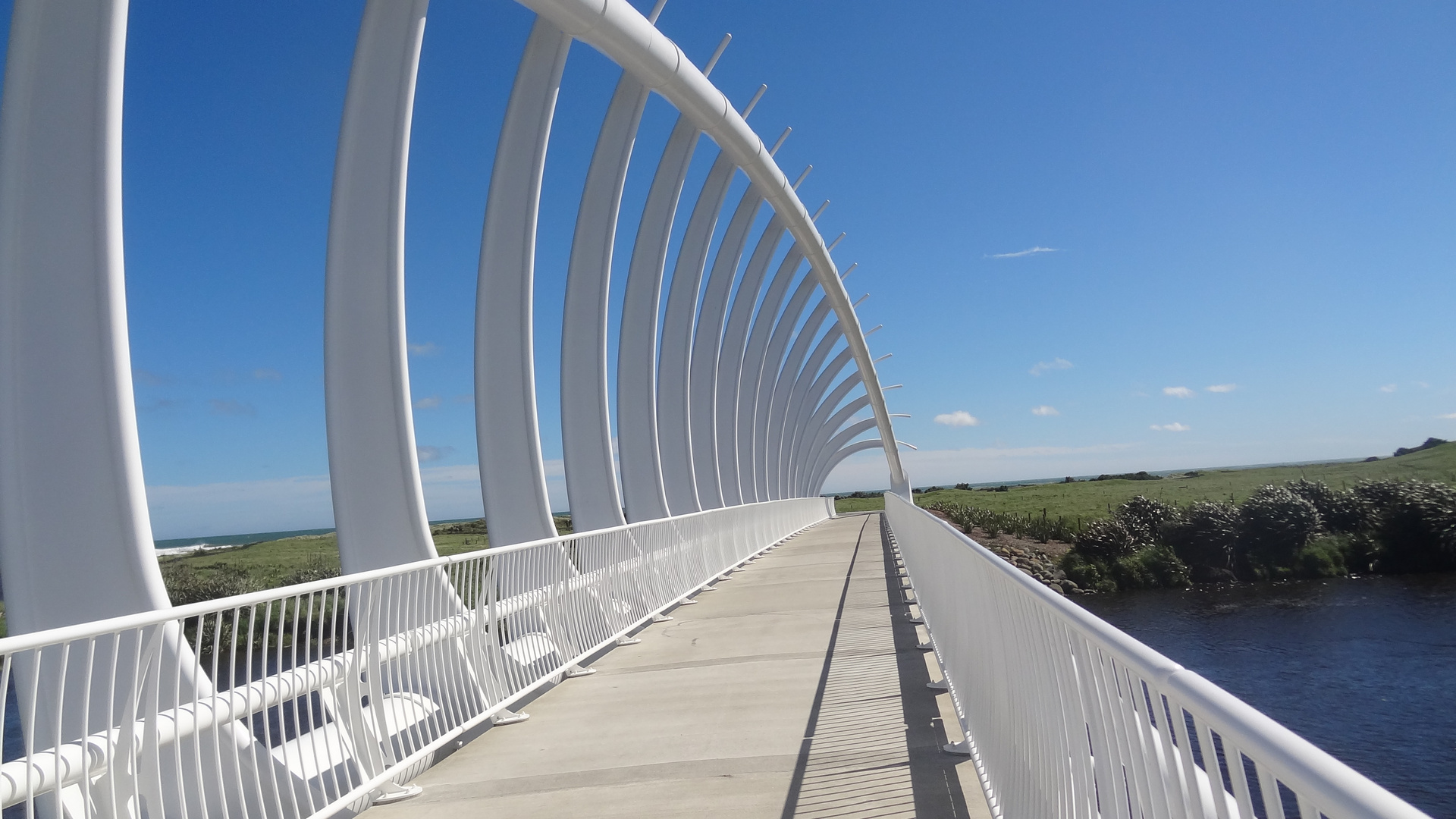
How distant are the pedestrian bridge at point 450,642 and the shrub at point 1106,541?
63.4 ft

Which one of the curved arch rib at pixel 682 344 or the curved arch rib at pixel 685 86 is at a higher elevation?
the curved arch rib at pixel 685 86

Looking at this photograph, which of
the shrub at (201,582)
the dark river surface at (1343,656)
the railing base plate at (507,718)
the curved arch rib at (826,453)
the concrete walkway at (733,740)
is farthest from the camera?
the curved arch rib at (826,453)

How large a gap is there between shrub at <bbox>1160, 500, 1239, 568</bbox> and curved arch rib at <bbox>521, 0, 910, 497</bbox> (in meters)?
13.7

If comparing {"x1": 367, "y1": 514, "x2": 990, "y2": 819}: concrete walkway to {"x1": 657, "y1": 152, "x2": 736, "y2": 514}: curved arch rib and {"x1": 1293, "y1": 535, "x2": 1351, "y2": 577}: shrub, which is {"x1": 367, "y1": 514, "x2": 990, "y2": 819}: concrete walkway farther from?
{"x1": 1293, "y1": 535, "x2": 1351, "y2": 577}: shrub

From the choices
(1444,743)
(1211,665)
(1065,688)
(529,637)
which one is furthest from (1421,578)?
(1065,688)

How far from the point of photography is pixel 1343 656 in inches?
666

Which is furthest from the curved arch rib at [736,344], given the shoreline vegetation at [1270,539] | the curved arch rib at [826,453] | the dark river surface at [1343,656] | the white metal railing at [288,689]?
the curved arch rib at [826,453]

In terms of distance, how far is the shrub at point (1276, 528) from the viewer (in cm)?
2667

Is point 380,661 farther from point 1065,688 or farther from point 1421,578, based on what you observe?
point 1421,578

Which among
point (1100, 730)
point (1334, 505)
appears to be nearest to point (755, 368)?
point (1334, 505)

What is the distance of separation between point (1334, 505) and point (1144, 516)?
17.9 feet

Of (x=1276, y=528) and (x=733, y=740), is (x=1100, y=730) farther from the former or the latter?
(x=1276, y=528)

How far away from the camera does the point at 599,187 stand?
1474 centimetres

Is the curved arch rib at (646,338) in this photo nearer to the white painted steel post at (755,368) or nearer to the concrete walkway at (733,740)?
the concrete walkway at (733,740)
